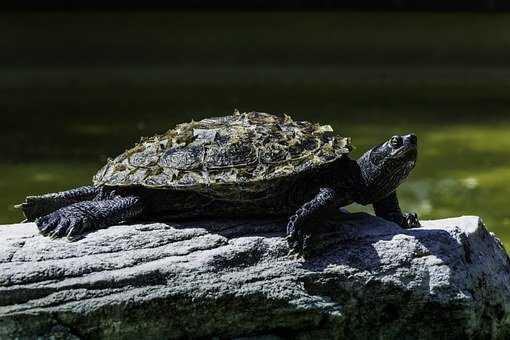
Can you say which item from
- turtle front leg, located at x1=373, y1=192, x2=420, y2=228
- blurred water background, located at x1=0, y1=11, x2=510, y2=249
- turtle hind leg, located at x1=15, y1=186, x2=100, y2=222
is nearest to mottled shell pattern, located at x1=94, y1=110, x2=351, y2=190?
turtle hind leg, located at x1=15, y1=186, x2=100, y2=222

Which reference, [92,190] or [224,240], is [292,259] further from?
[92,190]

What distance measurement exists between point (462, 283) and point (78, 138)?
6085 millimetres

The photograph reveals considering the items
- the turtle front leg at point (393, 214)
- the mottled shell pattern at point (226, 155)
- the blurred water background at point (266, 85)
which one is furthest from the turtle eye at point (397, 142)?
the blurred water background at point (266, 85)

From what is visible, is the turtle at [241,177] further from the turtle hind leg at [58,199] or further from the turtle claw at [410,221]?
the turtle claw at [410,221]

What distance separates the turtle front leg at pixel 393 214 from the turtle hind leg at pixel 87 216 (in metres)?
1.07

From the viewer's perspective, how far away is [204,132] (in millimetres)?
3879

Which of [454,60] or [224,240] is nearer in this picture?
[224,240]

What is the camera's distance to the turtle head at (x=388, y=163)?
12.4ft

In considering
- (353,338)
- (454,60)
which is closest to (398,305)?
(353,338)

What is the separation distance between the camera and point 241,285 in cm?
355

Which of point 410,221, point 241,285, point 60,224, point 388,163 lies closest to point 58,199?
point 60,224

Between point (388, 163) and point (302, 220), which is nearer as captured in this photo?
point (302, 220)

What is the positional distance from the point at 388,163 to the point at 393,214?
0.36 metres

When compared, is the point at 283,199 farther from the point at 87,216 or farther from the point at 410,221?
the point at 87,216
